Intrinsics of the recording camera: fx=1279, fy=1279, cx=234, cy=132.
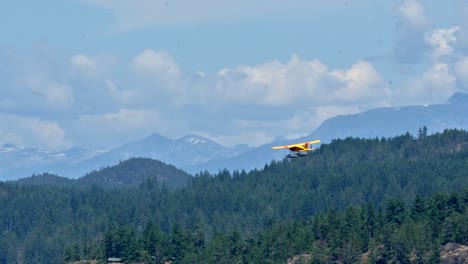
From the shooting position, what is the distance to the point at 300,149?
152875mm
